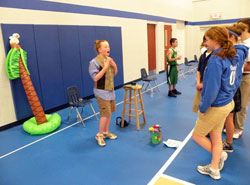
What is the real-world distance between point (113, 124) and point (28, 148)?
1.52 m

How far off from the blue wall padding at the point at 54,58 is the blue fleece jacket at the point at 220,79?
3.64m

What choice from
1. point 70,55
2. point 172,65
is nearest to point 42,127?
point 70,55

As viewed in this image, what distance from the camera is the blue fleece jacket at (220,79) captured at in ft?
A: 5.90

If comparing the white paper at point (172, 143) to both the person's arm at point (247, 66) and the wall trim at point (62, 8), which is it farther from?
the wall trim at point (62, 8)

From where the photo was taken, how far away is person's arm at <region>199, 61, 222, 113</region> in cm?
179

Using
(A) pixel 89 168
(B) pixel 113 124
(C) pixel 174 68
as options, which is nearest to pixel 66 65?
(B) pixel 113 124

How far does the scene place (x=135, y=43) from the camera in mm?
7770

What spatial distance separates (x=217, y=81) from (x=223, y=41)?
0.37 m

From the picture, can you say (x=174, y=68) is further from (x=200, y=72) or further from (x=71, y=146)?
(x=71, y=146)

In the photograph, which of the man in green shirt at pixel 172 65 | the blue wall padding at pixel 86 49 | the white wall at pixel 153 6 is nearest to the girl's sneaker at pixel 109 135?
the blue wall padding at pixel 86 49

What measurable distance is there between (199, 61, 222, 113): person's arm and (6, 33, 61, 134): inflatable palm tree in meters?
2.87

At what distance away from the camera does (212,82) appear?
1.82 m

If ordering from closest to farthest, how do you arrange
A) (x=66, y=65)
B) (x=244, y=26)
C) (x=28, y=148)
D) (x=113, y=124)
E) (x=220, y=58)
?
(x=220, y=58) < (x=244, y=26) < (x=28, y=148) < (x=113, y=124) < (x=66, y=65)

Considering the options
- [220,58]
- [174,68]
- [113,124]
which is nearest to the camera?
[220,58]
